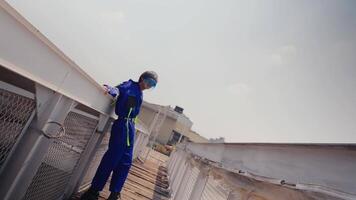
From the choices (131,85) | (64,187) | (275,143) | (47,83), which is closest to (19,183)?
(47,83)

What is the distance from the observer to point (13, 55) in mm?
1784

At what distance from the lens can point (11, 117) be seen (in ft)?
7.65

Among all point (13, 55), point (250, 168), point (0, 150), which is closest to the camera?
point (13, 55)

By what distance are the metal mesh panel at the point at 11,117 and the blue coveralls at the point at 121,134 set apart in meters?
1.73

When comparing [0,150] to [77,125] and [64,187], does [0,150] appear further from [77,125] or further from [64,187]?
[64,187]

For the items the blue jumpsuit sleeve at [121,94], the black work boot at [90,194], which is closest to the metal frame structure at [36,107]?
the blue jumpsuit sleeve at [121,94]

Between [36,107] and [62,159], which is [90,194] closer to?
[62,159]

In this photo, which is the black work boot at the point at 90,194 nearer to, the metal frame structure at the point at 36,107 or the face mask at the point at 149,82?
the metal frame structure at the point at 36,107

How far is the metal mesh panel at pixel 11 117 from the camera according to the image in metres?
2.21

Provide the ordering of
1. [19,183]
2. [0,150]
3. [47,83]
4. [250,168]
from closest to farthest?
1. [47,83]
2. [0,150]
3. [19,183]
4. [250,168]

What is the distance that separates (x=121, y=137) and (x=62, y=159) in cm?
85

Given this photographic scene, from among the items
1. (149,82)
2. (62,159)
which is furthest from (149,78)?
(62,159)

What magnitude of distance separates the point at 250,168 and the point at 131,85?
190 centimetres

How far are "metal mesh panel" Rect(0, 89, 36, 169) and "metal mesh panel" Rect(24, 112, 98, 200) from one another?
1.90 feet
